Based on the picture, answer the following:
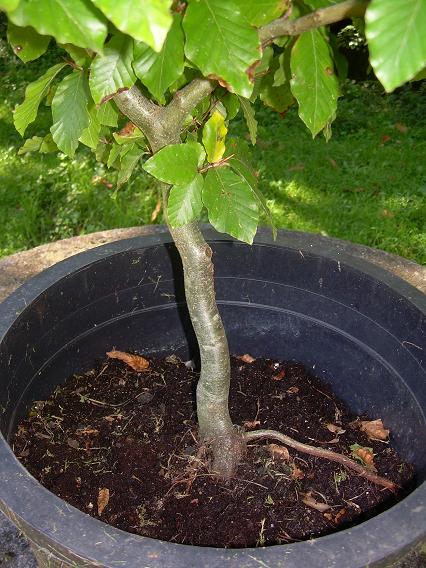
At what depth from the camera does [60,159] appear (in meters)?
4.17

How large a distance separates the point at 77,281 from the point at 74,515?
0.76 metres

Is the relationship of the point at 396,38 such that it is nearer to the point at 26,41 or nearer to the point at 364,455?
the point at 26,41

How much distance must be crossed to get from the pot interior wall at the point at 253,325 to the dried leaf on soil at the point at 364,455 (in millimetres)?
76

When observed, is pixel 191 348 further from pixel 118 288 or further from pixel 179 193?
pixel 179 193

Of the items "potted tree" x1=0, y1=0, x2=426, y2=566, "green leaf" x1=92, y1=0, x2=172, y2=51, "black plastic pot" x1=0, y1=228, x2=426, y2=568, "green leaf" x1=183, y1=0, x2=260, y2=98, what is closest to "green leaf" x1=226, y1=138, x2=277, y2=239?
"potted tree" x1=0, y1=0, x2=426, y2=566

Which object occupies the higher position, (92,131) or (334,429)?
(92,131)

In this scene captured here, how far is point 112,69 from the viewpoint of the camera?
118 cm

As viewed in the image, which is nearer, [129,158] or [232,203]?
[232,203]

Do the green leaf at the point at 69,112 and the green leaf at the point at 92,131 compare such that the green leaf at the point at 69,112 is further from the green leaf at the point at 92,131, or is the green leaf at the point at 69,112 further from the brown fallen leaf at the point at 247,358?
the brown fallen leaf at the point at 247,358

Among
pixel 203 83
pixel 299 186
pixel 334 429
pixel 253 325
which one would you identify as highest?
pixel 203 83

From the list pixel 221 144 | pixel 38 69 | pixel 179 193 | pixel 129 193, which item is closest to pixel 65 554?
pixel 179 193

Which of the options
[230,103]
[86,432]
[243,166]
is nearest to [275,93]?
[230,103]

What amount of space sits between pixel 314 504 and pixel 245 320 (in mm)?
628

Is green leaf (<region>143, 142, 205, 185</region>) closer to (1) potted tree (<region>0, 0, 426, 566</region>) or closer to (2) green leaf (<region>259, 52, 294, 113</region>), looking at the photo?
(1) potted tree (<region>0, 0, 426, 566</region>)
